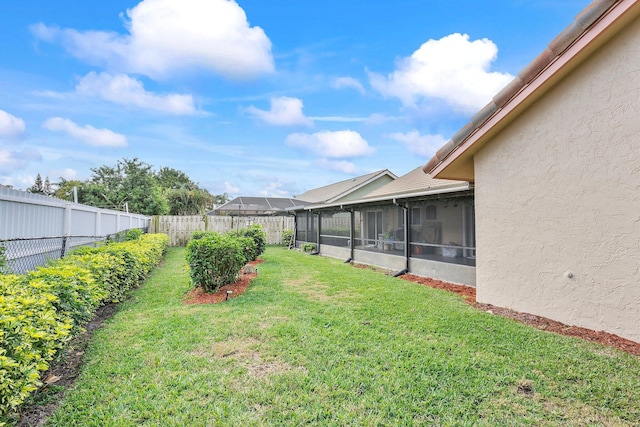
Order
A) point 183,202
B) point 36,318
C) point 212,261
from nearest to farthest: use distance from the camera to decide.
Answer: point 36,318 → point 212,261 → point 183,202

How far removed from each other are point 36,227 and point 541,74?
Answer: 836 cm

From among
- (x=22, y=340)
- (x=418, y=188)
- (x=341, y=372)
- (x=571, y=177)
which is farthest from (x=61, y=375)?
(x=418, y=188)

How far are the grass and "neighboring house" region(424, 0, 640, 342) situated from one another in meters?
0.86

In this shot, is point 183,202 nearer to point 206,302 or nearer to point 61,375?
point 206,302

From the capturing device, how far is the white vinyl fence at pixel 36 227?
13.9ft

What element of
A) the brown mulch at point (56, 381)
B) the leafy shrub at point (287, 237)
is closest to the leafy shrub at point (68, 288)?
the brown mulch at point (56, 381)

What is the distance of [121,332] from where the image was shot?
477 centimetres

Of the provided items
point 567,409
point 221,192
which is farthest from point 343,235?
point 221,192

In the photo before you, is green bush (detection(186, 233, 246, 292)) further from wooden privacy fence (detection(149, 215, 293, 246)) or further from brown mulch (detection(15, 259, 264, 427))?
wooden privacy fence (detection(149, 215, 293, 246))

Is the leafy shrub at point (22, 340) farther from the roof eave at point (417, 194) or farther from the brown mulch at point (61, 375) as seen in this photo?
the roof eave at point (417, 194)

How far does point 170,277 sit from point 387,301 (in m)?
6.36

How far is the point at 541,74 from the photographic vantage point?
16.6ft

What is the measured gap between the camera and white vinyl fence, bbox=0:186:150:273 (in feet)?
13.9

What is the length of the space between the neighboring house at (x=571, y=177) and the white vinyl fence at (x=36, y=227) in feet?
24.0
